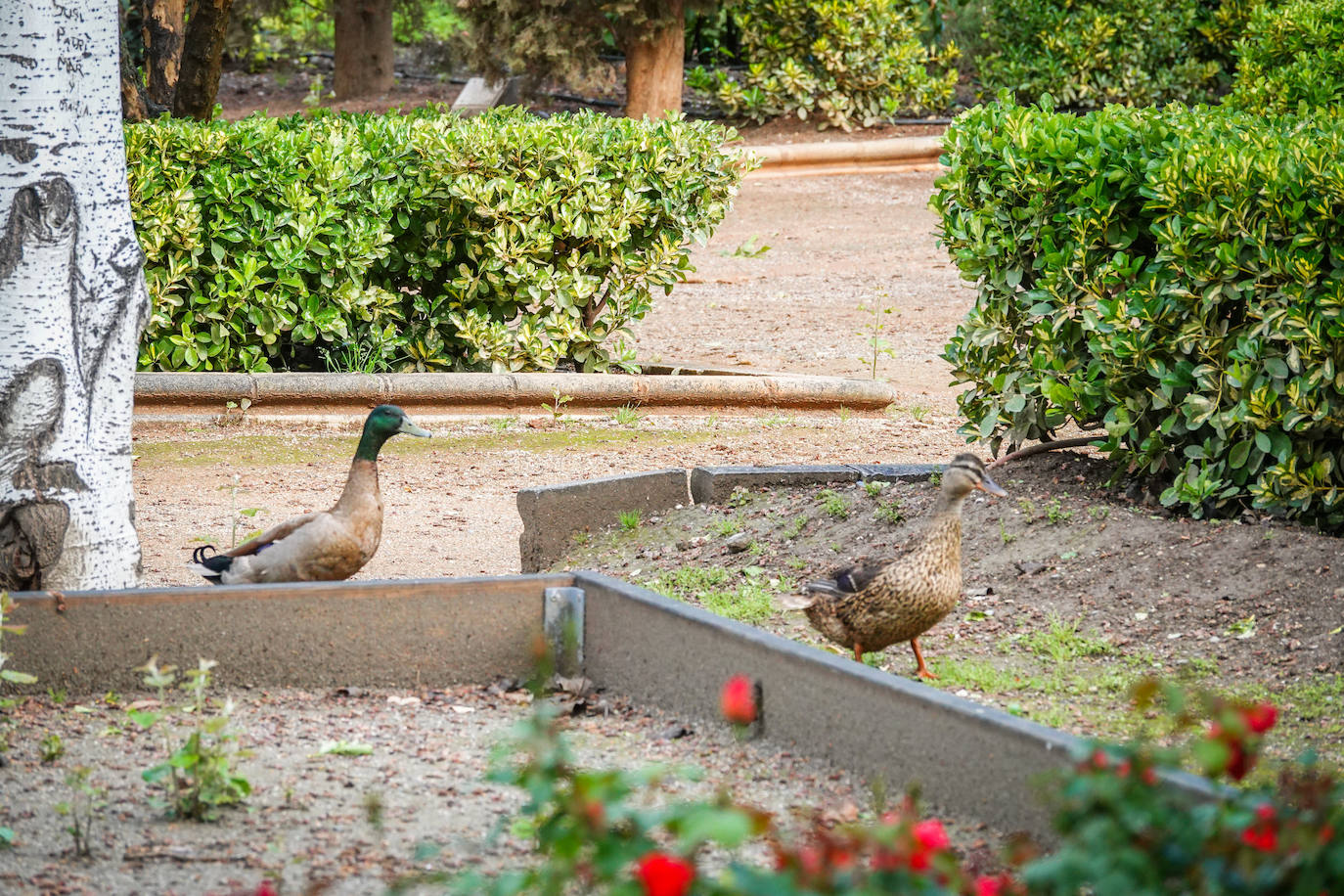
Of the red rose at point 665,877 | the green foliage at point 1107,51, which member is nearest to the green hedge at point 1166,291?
the red rose at point 665,877

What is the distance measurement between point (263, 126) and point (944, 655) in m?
6.46

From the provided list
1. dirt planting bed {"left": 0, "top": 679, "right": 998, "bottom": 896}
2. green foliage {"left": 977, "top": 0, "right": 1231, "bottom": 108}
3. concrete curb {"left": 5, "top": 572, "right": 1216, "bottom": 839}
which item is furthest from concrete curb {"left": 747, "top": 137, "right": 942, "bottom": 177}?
dirt planting bed {"left": 0, "top": 679, "right": 998, "bottom": 896}

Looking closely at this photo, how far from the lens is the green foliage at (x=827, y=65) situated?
19953 millimetres

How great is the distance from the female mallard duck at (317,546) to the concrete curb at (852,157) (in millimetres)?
14333

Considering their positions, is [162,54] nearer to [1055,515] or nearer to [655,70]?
[1055,515]

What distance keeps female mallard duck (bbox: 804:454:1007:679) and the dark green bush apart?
7833 millimetres

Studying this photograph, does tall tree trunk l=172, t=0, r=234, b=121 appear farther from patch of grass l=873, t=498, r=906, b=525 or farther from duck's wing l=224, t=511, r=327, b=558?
patch of grass l=873, t=498, r=906, b=525

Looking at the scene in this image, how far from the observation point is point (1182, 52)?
21.3 meters

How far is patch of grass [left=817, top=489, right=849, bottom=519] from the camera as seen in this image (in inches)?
256

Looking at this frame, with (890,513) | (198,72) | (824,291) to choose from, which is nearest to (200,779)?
(890,513)

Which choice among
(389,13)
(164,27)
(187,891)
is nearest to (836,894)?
(187,891)

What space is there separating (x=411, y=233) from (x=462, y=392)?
1314 millimetres

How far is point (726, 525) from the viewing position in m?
6.55

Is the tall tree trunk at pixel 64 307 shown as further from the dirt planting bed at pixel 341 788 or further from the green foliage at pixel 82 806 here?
A: the green foliage at pixel 82 806
